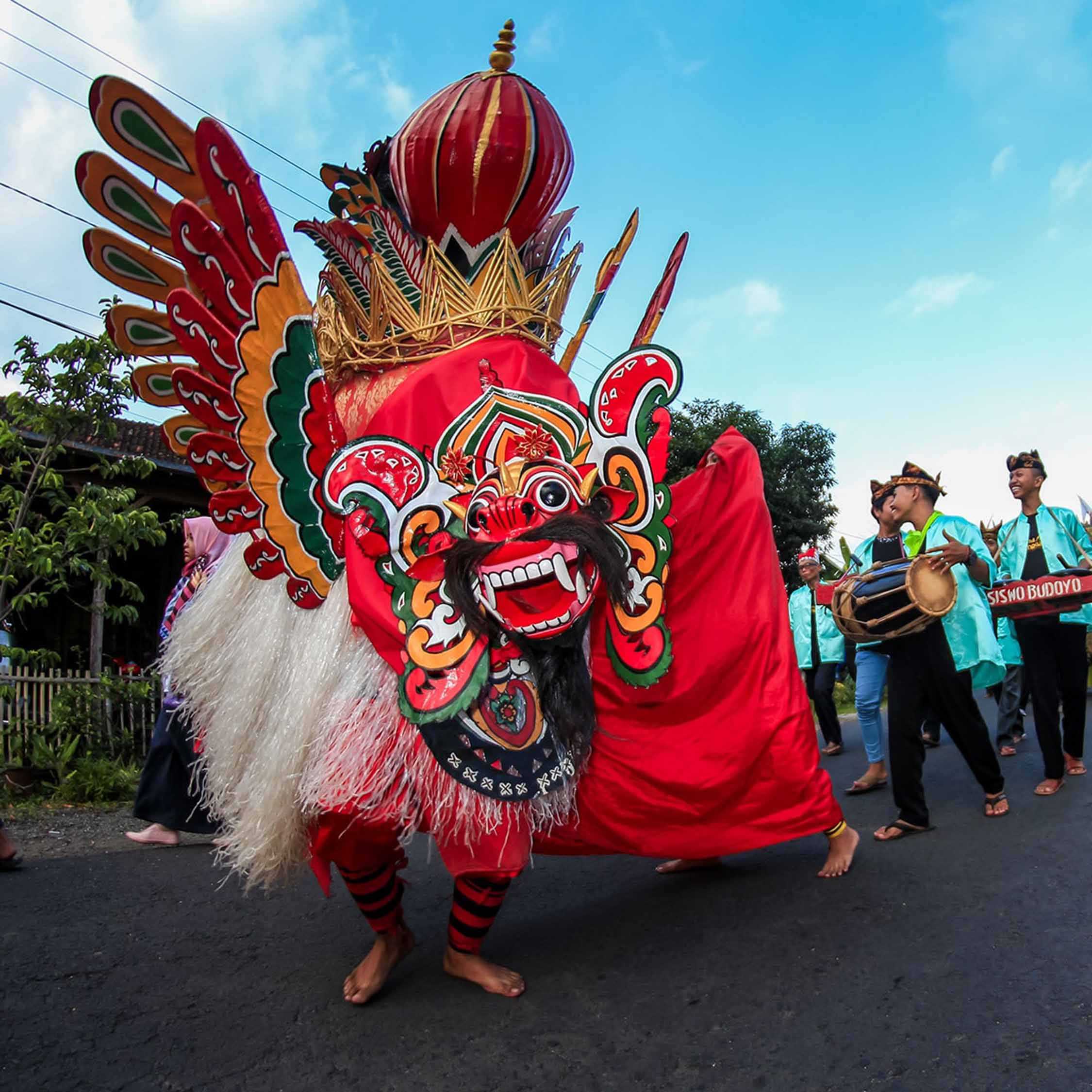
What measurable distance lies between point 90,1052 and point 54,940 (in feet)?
2.91

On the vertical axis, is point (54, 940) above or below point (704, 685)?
below

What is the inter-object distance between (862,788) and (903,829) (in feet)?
4.00

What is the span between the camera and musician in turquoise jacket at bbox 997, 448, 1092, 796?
14.2ft

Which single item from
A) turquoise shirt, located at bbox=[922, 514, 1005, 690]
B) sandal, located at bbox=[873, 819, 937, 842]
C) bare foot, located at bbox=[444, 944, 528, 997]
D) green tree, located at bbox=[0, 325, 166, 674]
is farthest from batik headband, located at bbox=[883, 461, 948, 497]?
green tree, located at bbox=[0, 325, 166, 674]

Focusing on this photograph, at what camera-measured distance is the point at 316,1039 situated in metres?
2.16

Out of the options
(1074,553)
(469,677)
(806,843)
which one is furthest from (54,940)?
(1074,553)

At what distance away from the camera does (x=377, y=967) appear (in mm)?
2424

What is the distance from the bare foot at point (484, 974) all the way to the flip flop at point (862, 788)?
9.42 feet

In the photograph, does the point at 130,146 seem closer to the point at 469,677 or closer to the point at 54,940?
the point at 469,677

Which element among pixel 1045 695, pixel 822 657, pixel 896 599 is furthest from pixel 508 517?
pixel 822 657

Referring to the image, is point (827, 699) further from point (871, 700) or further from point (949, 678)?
point (949, 678)

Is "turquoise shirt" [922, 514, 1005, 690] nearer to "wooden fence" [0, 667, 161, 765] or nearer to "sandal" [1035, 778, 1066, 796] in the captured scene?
"sandal" [1035, 778, 1066, 796]

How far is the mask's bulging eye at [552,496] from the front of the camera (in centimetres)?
236

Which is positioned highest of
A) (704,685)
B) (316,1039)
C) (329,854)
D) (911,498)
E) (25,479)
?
(25,479)
